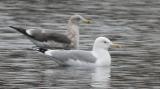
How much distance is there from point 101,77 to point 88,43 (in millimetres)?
4357

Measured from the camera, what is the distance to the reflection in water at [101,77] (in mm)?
15342

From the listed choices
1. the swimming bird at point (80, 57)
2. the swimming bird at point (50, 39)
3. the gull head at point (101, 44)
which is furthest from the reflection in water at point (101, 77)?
the swimming bird at point (50, 39)

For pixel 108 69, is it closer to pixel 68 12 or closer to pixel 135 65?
pixel 135 65

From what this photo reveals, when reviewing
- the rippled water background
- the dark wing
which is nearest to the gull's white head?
the rippled water background

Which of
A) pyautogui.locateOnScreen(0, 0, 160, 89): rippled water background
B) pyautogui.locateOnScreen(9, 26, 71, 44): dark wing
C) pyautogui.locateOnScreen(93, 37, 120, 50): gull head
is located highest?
pyautogui.locateOnScreen(93, 37, 120, 50): gull head

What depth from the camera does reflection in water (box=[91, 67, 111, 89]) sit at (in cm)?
1534

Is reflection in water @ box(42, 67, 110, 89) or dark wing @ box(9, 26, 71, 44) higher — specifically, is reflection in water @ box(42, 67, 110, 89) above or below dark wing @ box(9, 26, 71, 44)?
below

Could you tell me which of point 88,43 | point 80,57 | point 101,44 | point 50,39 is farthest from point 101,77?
point 88,43

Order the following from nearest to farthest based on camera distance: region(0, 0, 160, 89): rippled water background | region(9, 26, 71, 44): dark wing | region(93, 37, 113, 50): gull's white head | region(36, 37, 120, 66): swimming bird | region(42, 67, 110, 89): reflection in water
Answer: region(42, 67, 110, 89): reflection in water < region(0, 0, 160, 89): rippled water background < region(36, 37, 120, 66): swimming bird < region(93, 37, 113, 50): gull's white head < region(9, 26, 71, 44): dark wing

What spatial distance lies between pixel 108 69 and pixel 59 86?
2733mm

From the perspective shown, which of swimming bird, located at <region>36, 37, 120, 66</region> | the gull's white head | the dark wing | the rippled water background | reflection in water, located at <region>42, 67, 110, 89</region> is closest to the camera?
reflection in water, located at <region>42, 67, 110, 89</region>

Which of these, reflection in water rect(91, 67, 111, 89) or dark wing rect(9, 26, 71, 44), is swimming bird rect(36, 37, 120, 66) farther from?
dark wing rect(9, 26, 71, 44)

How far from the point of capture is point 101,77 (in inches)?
647

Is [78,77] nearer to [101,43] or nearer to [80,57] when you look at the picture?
[80,57]
